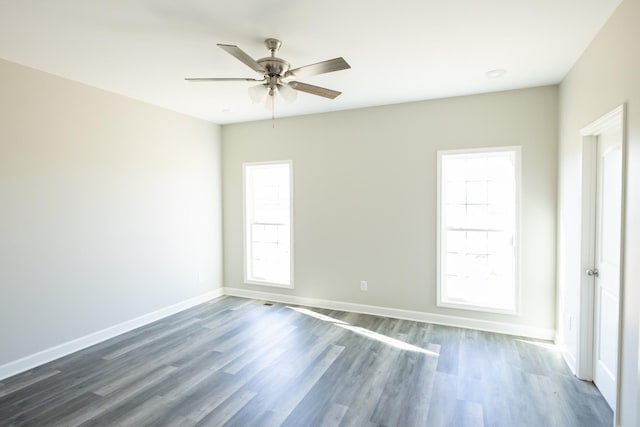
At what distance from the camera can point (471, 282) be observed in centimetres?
409

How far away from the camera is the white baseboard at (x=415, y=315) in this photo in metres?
3.75

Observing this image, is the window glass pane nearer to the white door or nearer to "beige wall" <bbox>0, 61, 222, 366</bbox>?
the white door

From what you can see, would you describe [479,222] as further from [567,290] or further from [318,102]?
[318,102]

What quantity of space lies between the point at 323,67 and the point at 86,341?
12.1ft

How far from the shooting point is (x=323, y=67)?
2.28 meters

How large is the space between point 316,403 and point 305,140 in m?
3.45

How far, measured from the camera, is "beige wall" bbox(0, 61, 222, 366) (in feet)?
9.85

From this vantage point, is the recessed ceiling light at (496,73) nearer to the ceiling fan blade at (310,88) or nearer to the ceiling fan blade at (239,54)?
the ceiling fan blade at (310,88)

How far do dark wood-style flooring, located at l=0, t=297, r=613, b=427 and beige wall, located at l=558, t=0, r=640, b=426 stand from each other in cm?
54

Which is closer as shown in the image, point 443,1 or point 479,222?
point 443,1

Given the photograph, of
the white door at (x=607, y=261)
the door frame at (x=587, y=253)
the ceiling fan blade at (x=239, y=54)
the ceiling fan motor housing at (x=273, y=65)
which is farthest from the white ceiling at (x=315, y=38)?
the white door at (x=607, y=261)

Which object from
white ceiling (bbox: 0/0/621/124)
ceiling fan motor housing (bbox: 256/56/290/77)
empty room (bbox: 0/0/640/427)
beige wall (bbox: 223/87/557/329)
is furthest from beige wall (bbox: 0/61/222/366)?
ceiling fan motor housing (bbox: 256/56/290/77)

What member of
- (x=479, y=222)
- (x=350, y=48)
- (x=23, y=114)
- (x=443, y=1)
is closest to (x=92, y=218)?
(x=23, y=114)

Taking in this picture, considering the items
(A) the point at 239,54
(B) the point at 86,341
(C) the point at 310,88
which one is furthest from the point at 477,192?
(B) the point at 86,341
